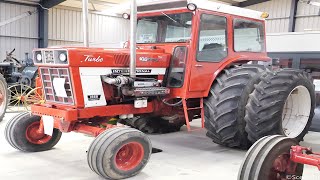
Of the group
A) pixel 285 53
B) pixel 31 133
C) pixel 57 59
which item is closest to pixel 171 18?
pixel 57 59

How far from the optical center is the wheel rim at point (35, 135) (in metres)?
4.66

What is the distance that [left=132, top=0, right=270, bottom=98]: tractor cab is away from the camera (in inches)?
180

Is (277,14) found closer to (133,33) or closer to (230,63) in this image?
(230,63)

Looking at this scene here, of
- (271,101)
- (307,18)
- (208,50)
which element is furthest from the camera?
(307,18)

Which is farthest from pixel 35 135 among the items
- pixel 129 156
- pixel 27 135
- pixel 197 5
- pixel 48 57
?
pixel 197 5

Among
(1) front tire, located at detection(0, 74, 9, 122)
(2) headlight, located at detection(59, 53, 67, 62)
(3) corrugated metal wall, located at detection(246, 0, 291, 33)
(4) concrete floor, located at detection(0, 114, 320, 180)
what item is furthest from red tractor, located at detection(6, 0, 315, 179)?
(3) corrugated metal wall, located at detection(246, 0, 291, 33)

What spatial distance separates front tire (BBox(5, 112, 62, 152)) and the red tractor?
0.01 meters

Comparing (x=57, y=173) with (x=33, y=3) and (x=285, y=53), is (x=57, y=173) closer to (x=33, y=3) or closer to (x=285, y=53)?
(x=285, y=53)

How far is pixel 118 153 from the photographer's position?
3801mm

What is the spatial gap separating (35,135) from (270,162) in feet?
10.3

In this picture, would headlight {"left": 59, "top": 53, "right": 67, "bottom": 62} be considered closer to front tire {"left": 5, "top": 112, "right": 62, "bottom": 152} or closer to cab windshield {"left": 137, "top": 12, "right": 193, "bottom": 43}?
front tire {"left": 5, "top": 112, "right": 62, "bottom": 152}

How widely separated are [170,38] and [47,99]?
172cm

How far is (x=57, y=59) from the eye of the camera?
396 centimetres

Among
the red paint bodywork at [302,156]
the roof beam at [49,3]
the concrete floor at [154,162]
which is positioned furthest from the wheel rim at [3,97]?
the roof beam at [49,3]
